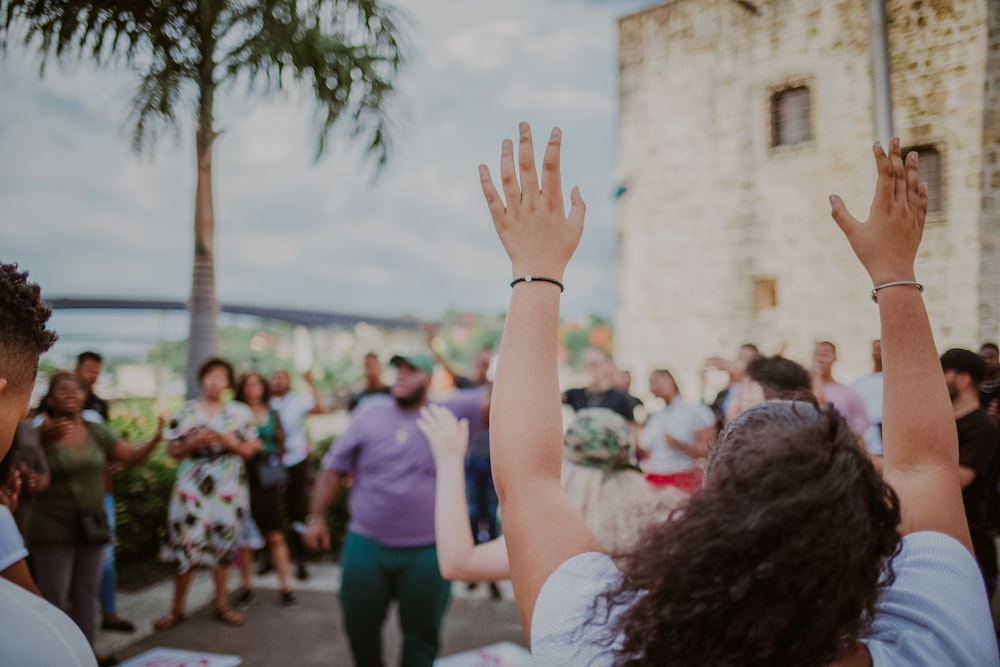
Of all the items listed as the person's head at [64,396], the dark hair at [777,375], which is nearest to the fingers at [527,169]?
the dark hair at [777,375]

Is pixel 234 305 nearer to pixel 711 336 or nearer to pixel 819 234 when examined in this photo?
pixel 711 336

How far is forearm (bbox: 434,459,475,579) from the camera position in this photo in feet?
6.48

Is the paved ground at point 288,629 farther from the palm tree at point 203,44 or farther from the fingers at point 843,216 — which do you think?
the fingers at point 843,216

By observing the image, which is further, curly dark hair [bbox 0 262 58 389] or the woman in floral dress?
the woman in floral dress

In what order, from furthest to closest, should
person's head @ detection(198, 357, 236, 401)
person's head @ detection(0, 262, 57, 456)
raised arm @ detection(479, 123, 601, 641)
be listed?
person's head @ detection(198, 357, 236, 401)
person's head @ detection(0, 262, 57, 456)
raised arm @ detection(479, 123, 601, 641)

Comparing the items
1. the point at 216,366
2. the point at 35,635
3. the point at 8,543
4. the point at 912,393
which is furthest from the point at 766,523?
the point at 216,366

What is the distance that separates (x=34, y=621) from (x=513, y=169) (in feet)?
3.40

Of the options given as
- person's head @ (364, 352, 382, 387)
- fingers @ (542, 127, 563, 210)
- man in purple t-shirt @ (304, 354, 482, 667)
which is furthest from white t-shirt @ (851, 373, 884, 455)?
person's head @ (364, 352, 382, 387)

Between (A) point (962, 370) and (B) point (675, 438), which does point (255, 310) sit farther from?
(A) point (962, 370)

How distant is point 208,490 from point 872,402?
484 cm

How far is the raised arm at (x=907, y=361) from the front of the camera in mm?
1014

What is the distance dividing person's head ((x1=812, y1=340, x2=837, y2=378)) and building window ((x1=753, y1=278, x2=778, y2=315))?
4.32 metres

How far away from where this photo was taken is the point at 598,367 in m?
6.39

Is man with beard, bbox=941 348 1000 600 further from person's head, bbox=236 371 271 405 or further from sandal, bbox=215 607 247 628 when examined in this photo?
person's head, bbox=236 371 271 405
